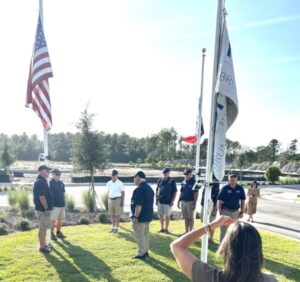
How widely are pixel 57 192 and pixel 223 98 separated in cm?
627

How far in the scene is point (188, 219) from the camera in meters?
10.0

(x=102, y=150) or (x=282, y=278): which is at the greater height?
(x=102, y=150)

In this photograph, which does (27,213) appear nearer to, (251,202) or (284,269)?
(251,202)

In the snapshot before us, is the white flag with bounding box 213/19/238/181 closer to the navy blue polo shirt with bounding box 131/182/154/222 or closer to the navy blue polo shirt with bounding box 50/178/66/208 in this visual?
the navy blue polo shirt with bounding box 131/182/154/222

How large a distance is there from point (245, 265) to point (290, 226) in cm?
1257

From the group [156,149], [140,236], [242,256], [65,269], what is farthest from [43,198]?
[156,149]

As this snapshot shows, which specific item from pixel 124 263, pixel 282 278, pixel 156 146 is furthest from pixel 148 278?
pixel 156 146

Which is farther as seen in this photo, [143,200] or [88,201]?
[88,201]

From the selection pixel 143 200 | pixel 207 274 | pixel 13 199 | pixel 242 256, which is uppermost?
pixel 242 256

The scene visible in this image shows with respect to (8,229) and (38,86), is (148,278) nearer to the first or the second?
(38,86)

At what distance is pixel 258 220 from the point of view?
47.3 ft

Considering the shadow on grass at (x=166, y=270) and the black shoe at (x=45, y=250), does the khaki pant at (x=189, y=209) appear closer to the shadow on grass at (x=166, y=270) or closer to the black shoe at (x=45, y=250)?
the shadow on grass at (x=166, y=270)

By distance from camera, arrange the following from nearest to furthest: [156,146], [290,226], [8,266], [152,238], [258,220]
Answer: [8,266] → [152,238] → [290,226] → [258,220] → [156,146]

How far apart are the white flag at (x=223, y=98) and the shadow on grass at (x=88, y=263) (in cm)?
325
